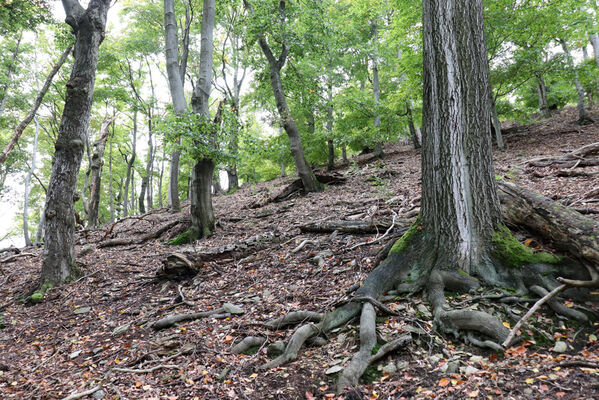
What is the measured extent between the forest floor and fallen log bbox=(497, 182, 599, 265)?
27 cm

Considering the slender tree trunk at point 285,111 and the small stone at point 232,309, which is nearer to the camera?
the small stone at point 232,309

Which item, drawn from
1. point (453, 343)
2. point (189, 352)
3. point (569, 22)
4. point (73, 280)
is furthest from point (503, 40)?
point (73, 280)

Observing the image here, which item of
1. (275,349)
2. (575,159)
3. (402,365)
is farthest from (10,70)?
(575,159)

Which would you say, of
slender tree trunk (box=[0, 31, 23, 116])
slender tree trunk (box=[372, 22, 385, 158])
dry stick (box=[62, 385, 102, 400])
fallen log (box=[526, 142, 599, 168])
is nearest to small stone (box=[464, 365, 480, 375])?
dry stick (box=[62, 385, 102, 400])

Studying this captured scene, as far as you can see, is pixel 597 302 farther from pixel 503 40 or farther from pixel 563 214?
pixel 503 40

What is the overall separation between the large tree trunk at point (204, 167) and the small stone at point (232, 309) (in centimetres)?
441

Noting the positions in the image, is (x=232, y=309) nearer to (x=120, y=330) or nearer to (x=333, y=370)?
(x=120, y=330)

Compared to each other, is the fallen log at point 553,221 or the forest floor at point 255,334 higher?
the fallen log at point 553,221

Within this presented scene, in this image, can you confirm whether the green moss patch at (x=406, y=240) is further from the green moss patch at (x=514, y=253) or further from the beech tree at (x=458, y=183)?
the green moss patch at (x=514, y=253)

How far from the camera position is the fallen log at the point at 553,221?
3.04m

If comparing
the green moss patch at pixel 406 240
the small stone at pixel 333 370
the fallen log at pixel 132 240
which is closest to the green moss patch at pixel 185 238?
the fallen log at pixel 132 240

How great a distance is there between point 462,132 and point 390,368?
2551 millimetres

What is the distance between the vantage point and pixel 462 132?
11.4ft

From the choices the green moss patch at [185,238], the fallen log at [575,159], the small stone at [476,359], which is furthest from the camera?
the green moss patch at [185,238]
